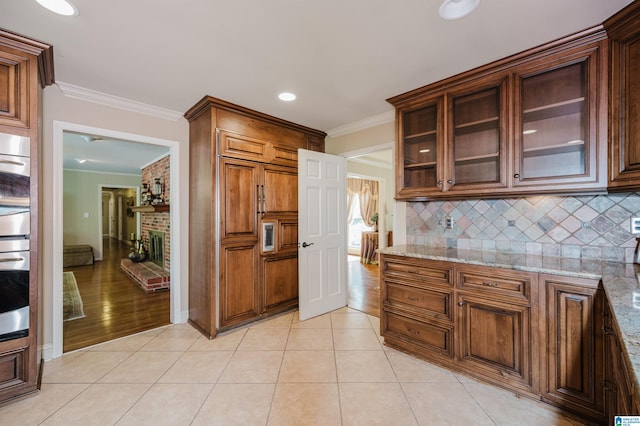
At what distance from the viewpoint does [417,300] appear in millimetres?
2336

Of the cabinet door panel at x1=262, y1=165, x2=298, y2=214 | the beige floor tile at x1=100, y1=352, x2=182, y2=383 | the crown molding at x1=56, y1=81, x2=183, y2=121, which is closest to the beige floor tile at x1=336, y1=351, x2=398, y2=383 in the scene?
the beige floor tile at x1=100, y1=352, x2=182, y2=383

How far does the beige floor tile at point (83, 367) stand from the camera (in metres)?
2.10

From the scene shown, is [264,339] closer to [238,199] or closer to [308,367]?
[308,367]

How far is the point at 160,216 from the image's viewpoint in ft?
18.4

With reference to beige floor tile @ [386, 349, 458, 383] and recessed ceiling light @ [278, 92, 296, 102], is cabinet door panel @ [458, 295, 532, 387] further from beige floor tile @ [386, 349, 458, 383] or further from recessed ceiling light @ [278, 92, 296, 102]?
recessed ceiling light @ [278, 92, 296, 102]

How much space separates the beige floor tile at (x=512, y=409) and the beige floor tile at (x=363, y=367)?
596 millimetres

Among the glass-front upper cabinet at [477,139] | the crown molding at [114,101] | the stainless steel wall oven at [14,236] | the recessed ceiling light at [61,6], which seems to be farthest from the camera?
the crown molding at [114,101]

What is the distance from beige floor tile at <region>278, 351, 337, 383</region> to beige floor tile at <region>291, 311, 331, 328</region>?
0.57 meters

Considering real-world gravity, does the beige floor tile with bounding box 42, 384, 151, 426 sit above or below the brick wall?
below

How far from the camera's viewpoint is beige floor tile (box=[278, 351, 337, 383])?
209cm

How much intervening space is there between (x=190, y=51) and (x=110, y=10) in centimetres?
48

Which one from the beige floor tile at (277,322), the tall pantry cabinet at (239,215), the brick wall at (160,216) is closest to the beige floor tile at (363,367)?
the beige floor tile at (277,322)

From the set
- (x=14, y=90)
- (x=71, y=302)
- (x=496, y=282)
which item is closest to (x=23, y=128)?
(x=14, y=90)

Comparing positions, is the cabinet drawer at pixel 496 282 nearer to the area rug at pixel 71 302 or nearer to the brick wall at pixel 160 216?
the area rug at pixel 71 302
